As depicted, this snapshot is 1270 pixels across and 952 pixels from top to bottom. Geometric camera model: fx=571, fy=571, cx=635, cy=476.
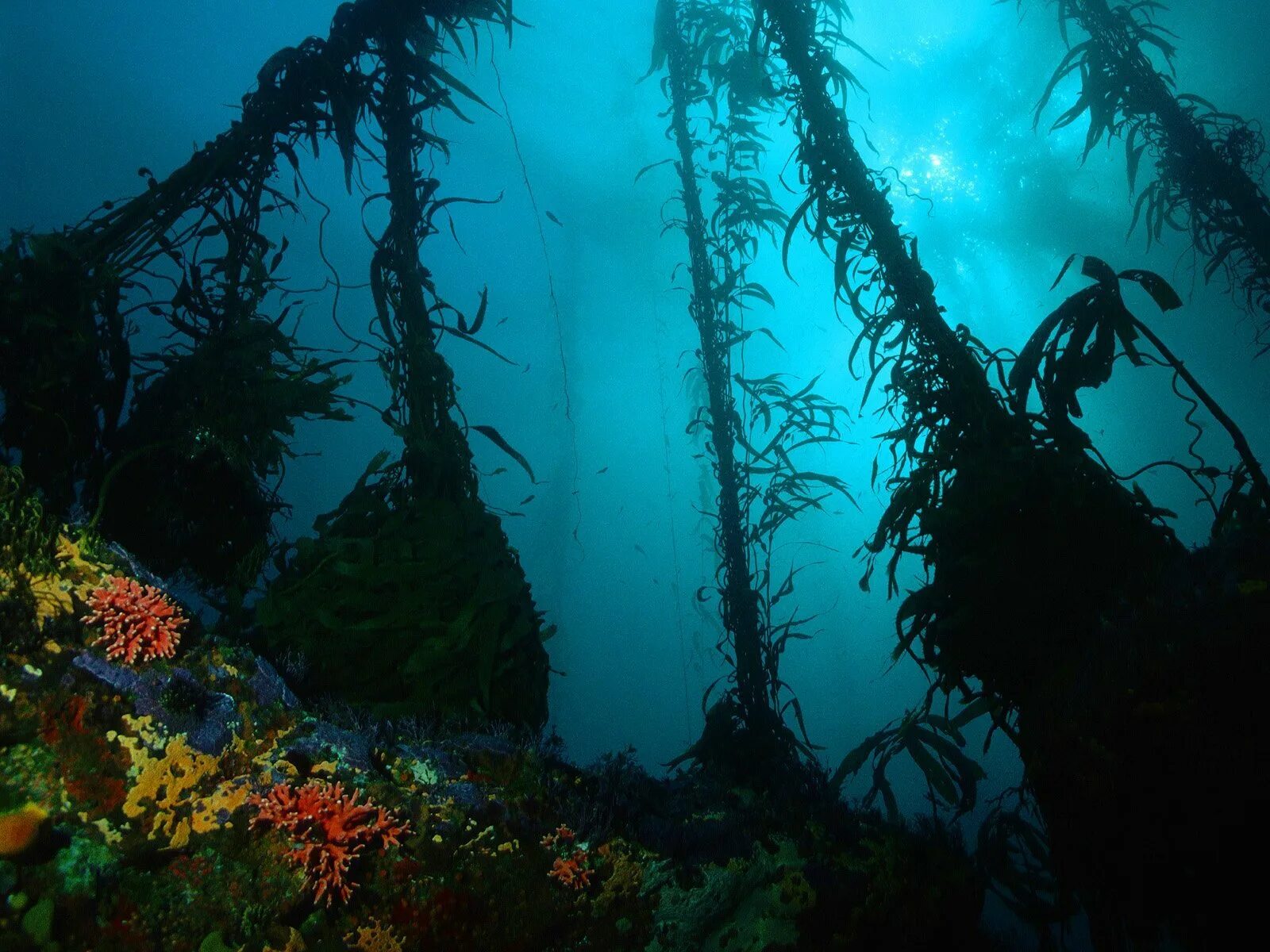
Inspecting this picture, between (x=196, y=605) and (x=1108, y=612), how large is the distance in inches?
194

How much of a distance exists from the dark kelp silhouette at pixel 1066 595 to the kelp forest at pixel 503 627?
13 mm

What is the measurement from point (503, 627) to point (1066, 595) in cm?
275

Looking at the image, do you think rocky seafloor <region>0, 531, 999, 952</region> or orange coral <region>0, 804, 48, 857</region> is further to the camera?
rocky seafloor <region>0, 531, 999, 952</region>

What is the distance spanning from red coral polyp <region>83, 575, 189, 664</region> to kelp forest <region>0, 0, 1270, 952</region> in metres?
0.02

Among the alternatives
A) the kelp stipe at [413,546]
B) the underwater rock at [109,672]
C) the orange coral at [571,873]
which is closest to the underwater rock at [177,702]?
the underwater rock at [109,672]

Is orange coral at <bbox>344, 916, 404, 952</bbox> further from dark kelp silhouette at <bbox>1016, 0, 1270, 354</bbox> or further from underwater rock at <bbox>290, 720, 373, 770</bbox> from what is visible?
dark kelp silhouette at <bbox>1016, 0, 1270, 354</bbox>

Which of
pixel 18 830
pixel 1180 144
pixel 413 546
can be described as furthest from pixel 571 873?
pixel 1180 144

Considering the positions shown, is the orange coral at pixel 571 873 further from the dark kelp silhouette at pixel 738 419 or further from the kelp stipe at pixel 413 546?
the dark kelp silhouette at pixel 738 419

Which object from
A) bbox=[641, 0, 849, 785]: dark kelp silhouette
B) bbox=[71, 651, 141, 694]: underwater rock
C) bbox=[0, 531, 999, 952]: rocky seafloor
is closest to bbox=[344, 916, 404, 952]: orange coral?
bbox=[0, 531, 999, 952]: rocky seafloor

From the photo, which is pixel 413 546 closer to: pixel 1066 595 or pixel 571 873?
pixel 571 873

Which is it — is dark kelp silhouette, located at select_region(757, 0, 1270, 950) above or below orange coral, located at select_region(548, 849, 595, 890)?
above

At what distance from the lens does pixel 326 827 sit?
1.99 meters

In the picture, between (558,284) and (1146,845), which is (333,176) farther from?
(1146,845)

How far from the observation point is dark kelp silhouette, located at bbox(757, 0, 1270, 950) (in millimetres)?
1643
